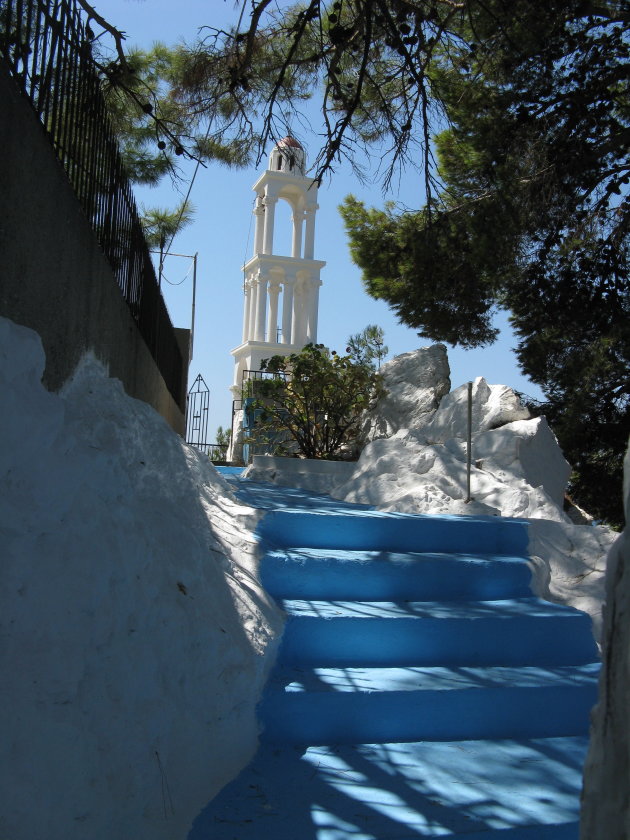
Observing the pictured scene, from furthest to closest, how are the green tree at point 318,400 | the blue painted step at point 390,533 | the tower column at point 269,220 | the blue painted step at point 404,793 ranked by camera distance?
the tower column at point 269,220
the green tree at point 318,400
the blue painted step at point 390,533
the blue painted step at point 404,793

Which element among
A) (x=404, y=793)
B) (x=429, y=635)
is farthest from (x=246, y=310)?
(x=404, y=793)

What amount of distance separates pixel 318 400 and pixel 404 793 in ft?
20.1

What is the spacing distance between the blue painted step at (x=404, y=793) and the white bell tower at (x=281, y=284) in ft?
58.7

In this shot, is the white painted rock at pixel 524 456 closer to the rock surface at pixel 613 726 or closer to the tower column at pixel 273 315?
the rock surface at pixel 613 726

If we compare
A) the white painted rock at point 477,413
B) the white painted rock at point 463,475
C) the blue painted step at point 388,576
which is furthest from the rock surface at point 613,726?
the white painted rock at point 477,413

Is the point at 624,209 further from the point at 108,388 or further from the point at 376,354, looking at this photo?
the point at 108,388

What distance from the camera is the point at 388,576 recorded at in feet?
12.5

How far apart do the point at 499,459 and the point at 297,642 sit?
341 centimetres

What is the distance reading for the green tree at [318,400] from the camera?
8422 mm

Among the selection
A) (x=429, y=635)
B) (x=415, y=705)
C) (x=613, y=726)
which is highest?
(x=613, y=726)

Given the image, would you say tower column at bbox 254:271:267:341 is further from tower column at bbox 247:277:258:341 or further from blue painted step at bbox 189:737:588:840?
blue painted step at bbox 189:737:588:840

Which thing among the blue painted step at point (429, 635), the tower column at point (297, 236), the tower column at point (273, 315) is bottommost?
the blue painted step at point (429, 635)

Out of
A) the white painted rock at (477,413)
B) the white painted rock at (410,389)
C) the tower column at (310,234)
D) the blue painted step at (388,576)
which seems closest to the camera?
the blue painted step at (388,576)

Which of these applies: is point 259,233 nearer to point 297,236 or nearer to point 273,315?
point 297,236
